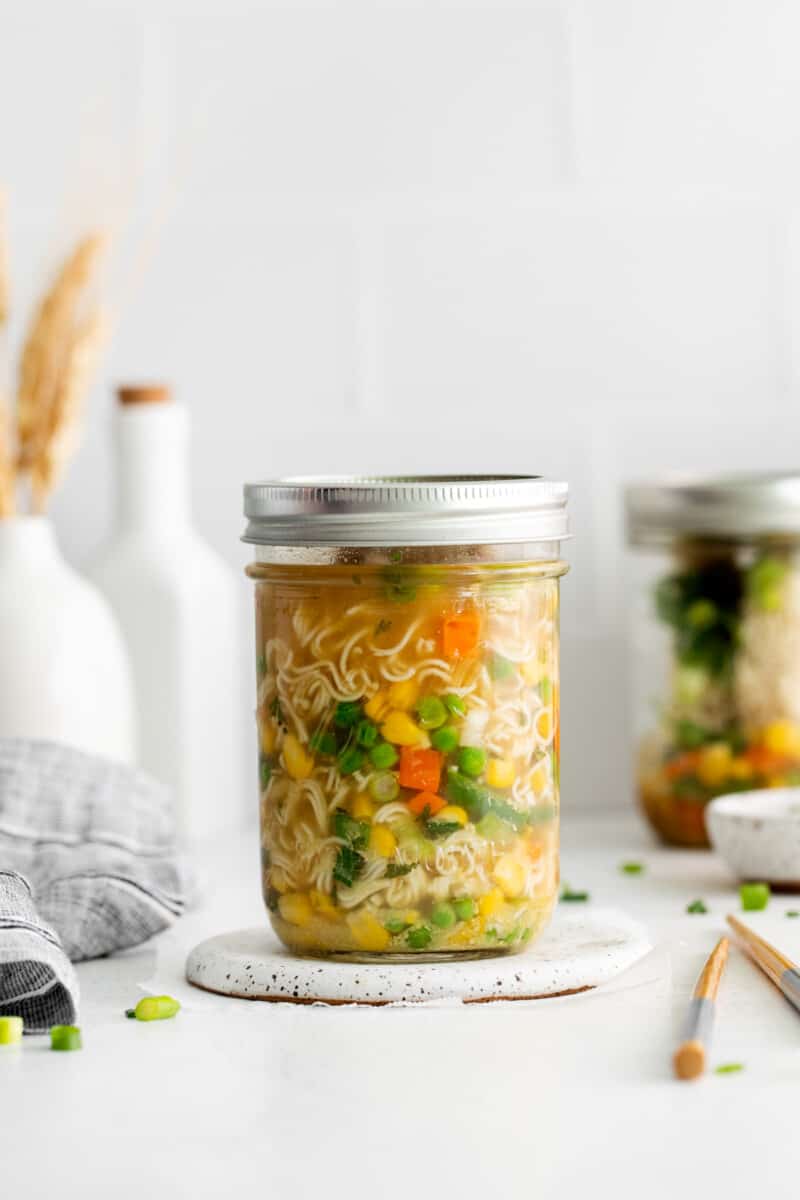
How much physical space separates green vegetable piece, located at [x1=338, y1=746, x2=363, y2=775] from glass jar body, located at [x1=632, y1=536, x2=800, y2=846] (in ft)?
1.85

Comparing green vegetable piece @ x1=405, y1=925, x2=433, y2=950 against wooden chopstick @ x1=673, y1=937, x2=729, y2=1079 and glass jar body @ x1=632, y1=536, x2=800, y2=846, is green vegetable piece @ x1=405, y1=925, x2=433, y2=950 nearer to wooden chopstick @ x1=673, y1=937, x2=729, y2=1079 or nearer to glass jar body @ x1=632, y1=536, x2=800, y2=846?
wooden chopstick @ x1=673, y1=937, x2=729, y2=1079

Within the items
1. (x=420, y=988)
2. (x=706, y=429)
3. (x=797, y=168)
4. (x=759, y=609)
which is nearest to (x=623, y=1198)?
(x=420, y=988)

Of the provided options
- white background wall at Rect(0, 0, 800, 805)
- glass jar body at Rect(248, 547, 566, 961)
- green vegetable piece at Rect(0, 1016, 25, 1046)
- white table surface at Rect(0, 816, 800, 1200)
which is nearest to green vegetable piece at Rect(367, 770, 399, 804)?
glass jar body at Rect(248, 547, 566, 961)

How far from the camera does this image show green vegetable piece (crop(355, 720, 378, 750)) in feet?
2.84

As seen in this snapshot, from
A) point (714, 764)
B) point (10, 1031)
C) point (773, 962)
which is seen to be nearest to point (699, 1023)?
point (773, 962)

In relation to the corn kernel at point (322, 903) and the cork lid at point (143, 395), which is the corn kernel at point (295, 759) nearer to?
the corn kernel at point (322, 903)

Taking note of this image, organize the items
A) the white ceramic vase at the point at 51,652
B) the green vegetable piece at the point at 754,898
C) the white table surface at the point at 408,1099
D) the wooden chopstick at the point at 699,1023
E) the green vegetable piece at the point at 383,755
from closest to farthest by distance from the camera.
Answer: the white table surface at the point at 408,1099
the wooden chopstick at the point at 699,1023
the green vegetable piece at the point at 383,755
the green vegetable piece at the point at 754,898
the white ceramic vase at the point at 51,652

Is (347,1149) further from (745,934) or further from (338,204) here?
(338,204)

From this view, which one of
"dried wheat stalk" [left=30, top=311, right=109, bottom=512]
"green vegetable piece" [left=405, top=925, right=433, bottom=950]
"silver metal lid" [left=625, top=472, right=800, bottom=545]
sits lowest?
"green vegetable piece" [left=405, top=925, right=433, bottom=950]

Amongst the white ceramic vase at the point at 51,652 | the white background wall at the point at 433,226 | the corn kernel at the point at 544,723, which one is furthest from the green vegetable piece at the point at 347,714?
the white background wall at the point at 433,226

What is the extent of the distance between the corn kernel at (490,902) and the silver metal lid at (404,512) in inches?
7.4

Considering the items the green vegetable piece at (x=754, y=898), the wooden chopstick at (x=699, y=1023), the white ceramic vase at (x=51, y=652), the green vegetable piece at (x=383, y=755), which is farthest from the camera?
the white ceramic vase at (x=51, y=652)

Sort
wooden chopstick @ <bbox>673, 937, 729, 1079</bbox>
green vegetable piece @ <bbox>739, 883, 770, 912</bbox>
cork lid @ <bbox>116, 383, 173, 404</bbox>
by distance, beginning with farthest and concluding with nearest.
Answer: cork lid @ <bbox>116, 383, 173, 404</bbox> → green vegetable piece @ <bbox>739, 883, 770, 912</bbox> → wooden chopstick @ <bbox>673, 937, 729, 1079</bbox>

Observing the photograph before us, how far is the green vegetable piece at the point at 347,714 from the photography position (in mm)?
871
